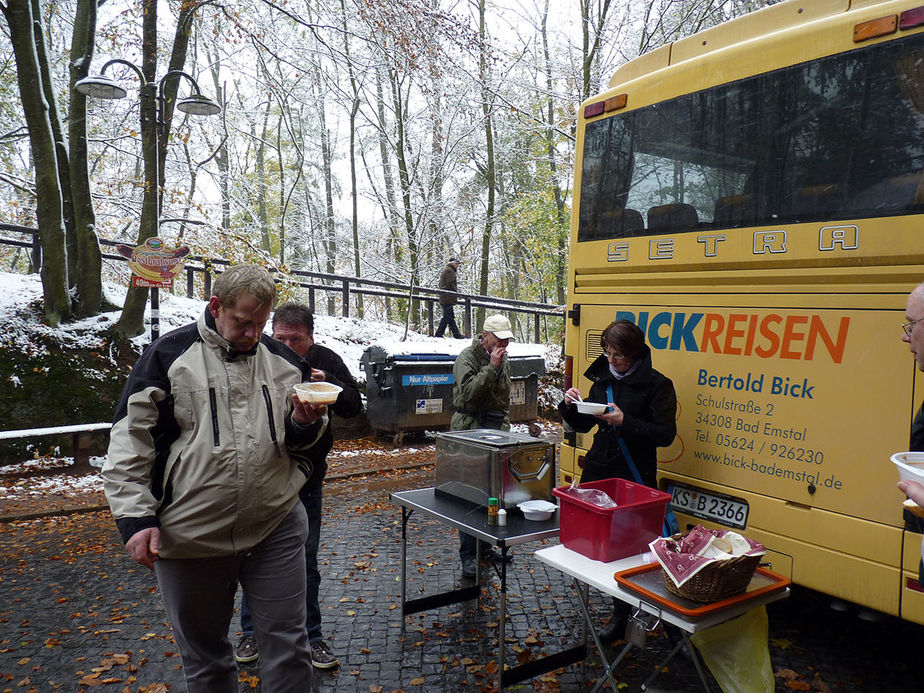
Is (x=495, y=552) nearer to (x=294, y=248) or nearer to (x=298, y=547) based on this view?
(x=298, y=547)

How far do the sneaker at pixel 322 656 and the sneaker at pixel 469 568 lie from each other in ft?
4.52

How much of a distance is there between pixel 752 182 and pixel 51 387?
31.2ft

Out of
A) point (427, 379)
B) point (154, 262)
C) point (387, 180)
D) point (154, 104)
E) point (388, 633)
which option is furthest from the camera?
point (387, 180)

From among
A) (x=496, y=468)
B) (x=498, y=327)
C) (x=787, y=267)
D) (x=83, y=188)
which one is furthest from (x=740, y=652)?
(x=83, y=188)

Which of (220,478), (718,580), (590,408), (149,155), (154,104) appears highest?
(154,104)

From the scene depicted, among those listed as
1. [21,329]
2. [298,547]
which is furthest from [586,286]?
[21,329]

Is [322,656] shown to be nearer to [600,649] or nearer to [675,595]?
[600,649]

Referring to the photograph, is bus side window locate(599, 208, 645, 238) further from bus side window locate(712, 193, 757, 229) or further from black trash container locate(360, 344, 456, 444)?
black trash container locate(360, 344, 456, 444)

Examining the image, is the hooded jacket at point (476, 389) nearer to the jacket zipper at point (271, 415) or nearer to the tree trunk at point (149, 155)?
the jacket zipper at point (271, 415)

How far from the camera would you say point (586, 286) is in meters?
4.92

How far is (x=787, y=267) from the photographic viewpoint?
358cm

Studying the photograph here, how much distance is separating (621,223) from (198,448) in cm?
344

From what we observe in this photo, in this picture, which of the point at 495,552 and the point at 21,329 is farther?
the point at 21,329

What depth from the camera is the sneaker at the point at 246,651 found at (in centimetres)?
364
